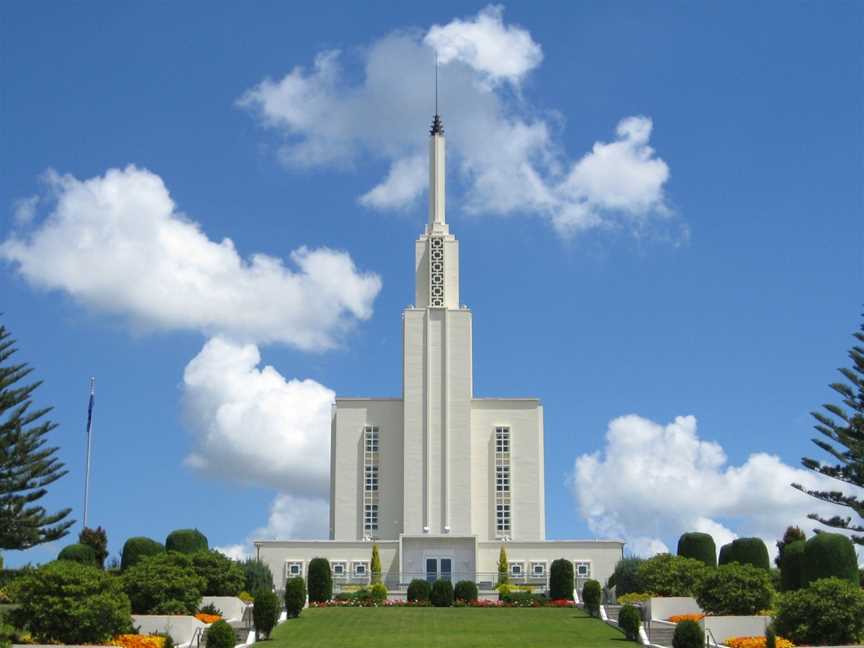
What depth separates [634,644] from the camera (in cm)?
2933

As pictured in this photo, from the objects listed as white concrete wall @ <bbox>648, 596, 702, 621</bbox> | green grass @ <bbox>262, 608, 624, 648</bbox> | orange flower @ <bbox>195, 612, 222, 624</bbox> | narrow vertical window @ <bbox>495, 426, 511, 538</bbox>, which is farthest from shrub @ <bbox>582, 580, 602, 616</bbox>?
narrow vertical window @ <bbox>495, 426, 511, 538</bbox>

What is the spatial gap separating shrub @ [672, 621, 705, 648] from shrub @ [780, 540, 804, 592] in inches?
230

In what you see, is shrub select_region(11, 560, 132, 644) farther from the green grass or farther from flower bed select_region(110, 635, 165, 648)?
the green grass

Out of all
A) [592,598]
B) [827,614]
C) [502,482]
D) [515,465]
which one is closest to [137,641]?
[827,614]

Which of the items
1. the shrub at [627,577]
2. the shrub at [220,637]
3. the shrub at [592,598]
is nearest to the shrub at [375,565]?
the shrub at [627,577]

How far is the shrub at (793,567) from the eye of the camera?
31.6 m

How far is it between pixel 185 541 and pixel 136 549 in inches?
71.2

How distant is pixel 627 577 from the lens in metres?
43.1

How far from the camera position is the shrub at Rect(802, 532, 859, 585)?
30.2 metres

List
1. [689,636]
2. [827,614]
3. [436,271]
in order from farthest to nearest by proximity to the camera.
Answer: [436,271], [827,614], [689,636]

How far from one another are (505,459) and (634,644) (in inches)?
1083

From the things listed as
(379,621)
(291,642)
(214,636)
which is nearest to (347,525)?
(379,621)

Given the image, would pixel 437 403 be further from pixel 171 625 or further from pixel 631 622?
pixel 171 625

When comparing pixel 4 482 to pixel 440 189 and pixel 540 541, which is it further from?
pixel 440 189
